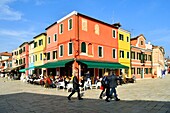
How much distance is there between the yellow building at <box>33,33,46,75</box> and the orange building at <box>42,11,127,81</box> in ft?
9.16

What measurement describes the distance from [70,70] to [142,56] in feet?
61.0

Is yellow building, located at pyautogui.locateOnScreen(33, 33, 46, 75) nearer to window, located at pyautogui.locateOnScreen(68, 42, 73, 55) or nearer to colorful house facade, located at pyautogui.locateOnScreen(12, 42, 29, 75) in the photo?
colorful house facade, located at pyautogui.locateOnScreen(12, 42, 29, 75)

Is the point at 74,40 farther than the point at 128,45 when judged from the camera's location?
No

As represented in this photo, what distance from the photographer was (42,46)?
31.5m

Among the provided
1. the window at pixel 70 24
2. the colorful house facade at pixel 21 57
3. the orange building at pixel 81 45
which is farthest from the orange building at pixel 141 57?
the colorful house facade at pixel 21 57

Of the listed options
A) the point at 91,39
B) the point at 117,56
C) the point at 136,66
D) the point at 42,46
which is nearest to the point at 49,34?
the point at 42,46

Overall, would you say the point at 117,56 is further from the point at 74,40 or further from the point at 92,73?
the point at 74,40

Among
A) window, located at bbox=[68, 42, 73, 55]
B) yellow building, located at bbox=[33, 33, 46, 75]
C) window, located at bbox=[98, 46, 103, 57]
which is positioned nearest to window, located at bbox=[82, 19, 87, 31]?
window, located at bbox=[68, 42, 73, 55]

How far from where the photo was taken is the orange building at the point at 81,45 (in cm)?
2211

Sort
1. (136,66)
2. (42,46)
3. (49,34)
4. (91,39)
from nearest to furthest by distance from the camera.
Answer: (91,39), (49,34), (42,46), (136,66)

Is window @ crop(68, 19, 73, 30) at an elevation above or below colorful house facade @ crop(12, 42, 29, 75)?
above

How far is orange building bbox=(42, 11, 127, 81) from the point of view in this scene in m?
22.1

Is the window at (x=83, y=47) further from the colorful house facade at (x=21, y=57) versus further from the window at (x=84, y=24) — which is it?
the colorful house facade at (x=21, y=57)

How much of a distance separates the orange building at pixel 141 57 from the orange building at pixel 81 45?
6890 mm
